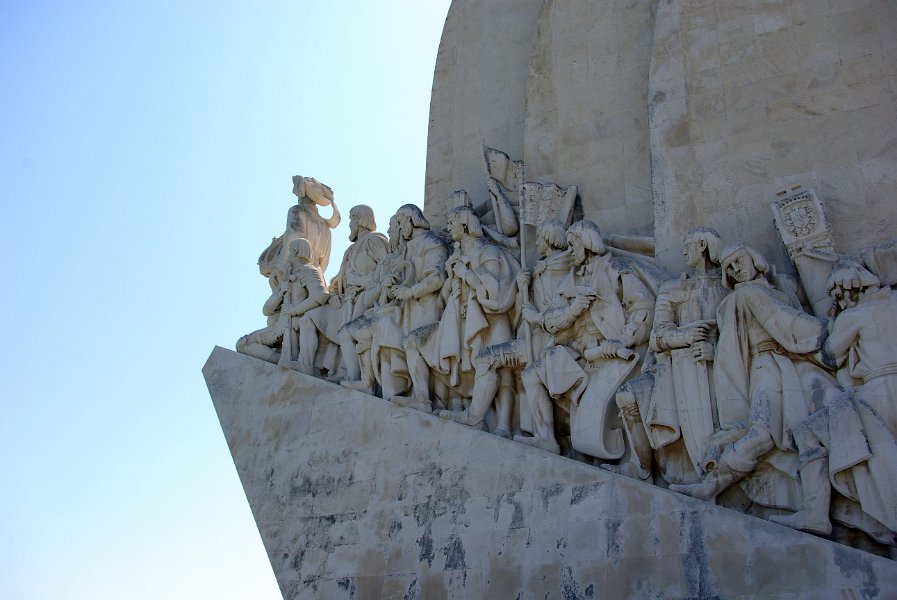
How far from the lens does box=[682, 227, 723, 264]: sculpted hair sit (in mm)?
7320

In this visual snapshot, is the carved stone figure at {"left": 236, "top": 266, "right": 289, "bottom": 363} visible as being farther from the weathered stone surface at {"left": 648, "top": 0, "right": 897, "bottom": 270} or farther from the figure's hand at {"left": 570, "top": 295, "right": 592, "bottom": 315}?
the weathered stone surface at {"left": 648, "top": 0, "right": 897, "bottom": 270}

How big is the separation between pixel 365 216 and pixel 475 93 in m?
1.91

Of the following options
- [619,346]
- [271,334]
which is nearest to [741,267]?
[619,346]

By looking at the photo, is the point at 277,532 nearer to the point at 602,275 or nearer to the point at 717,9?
the point at 602,275

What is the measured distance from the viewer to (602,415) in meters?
7.32

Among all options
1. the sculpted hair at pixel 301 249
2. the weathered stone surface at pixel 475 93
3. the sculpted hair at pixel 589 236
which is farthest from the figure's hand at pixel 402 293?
the sculpted hair at pixel 301 249

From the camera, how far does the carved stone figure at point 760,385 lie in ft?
20.8

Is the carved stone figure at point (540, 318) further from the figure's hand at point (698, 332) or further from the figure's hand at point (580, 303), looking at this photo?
the figure's hand at point (698, 332)

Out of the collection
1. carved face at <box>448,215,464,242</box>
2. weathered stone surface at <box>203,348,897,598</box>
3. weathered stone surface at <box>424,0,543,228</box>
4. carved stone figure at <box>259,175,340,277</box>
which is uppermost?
weathered stone surface at <box>424,0,543,228</box>

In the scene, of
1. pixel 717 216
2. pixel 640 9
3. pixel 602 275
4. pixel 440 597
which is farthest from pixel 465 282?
pixel 640 9

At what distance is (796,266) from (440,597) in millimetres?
3512

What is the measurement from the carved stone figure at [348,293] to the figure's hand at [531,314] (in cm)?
208

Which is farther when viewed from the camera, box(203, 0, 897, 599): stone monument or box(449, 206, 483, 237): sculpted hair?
box(449, 206, 483, 237): sculpted hair

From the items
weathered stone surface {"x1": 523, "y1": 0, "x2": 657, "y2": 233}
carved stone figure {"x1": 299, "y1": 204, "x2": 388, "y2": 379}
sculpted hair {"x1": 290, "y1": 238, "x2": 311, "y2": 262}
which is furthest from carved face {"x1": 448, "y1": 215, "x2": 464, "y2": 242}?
sculpted hair {"x1": 290, "y1": 238, "x2": 311, "y2": 262}
